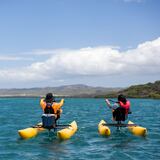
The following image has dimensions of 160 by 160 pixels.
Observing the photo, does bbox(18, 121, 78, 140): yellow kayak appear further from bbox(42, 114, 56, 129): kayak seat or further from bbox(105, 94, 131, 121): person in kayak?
bbox(105, 94, 131, 121): person in kayak

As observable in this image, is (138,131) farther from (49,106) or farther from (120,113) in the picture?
(49,106)

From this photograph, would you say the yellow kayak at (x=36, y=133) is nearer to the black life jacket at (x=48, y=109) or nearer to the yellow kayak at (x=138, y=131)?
the black life jacket at (x=48, y=109)

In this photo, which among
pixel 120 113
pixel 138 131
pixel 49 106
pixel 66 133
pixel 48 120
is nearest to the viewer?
pixel 66 133

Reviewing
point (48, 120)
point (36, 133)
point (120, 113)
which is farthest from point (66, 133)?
point (120, 113)

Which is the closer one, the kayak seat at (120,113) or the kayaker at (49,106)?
the kayaker at (49,106)

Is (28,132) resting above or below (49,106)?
below

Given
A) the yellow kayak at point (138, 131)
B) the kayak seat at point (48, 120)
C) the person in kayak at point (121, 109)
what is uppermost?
the person in kayak at point (121, 109)

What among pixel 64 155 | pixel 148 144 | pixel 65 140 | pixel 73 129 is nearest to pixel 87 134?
pixel 73 129

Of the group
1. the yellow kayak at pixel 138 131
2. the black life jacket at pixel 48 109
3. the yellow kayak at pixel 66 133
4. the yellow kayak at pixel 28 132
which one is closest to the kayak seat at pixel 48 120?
the black life jacket at pixel 48 109

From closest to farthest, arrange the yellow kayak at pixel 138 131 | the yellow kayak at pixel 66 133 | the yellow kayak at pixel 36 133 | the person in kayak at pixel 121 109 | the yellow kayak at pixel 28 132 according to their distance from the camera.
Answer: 1. the yellow kayak at pixel 66 133
2. the yellow kayak at pixel 36 133
3. the yellow kayak at pixel 28 132
4. the yellow kayak at pixel 138 131
5. the person in kayak at pixel 121 109

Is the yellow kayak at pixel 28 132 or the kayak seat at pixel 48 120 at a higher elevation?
the kayak seat at pixel 48 120

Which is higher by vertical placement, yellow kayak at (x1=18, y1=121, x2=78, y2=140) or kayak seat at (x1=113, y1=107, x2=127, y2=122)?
kayak seat at (x1=113, y1=107, x2=127, y2=122)

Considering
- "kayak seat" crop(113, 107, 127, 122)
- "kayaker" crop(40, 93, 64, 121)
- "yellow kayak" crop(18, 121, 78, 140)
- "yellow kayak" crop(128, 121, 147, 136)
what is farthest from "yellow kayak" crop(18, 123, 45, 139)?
"yellow kayak" crop(128, 121, 147, 136)

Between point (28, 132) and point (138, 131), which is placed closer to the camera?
point (28, 132)
